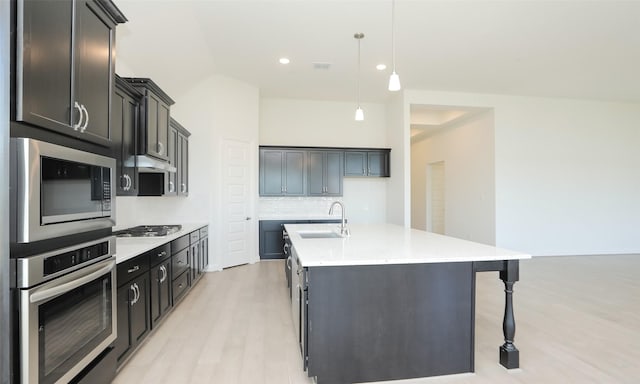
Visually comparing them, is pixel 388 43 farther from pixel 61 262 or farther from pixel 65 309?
pixel 65 309

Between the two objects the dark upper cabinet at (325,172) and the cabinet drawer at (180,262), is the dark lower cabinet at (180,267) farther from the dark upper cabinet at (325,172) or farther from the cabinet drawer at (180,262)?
the dark upper cabinet at (325,172)

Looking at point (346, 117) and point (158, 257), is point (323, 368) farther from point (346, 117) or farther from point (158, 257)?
point (346, 117)

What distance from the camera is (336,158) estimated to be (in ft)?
21.5

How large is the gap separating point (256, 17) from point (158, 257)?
2.83m

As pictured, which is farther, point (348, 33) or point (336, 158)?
point (336, 158)

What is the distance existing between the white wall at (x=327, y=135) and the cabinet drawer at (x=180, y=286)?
111 inches

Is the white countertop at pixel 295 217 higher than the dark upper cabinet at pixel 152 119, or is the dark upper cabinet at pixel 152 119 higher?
the dark upper cabinet at pixel 152 119

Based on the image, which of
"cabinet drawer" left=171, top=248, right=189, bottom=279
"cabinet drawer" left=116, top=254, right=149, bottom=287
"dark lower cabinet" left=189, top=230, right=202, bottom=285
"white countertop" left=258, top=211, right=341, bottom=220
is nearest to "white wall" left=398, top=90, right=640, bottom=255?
"white countertop" left=258, top=211, right=341, bottom=220

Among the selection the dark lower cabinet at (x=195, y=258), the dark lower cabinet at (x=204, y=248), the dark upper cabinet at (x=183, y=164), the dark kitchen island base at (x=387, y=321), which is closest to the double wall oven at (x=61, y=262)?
the dark kitchen island base at (x=387, y=321)

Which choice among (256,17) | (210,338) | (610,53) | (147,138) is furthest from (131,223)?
(610,53)

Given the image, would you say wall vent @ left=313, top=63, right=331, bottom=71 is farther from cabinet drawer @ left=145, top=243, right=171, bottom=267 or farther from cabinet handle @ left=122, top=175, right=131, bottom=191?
cabinet drawer @ left=145, top=243, right=171, bottom=267

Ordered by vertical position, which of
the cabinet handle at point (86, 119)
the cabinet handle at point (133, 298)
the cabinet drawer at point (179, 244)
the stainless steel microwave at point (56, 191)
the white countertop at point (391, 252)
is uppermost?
the cabinet handle at point (86, 119)

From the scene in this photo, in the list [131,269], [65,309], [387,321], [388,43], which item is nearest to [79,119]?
[65,309]

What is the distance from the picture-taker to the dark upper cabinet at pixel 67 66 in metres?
1.23
